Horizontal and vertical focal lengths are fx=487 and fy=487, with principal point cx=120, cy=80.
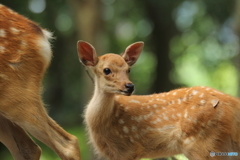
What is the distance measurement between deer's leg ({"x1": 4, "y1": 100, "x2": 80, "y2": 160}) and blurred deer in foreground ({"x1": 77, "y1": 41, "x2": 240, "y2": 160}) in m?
0.29

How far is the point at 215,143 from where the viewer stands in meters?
3.89

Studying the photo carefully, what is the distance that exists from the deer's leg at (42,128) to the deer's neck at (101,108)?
1.25 feet

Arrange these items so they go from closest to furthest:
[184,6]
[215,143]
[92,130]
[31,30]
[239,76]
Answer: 1. [215,143]
2. [92,130]
3. [31,30]
4. [239,76]
5. [184,6]

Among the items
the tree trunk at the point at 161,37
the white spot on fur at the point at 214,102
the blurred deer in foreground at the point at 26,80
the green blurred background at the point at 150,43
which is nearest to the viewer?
the white spot on fur at the point at 214,102

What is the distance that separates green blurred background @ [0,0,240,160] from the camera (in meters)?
13.4

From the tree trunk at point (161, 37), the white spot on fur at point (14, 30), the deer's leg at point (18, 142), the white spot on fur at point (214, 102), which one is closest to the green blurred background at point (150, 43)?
the tree trunk at point (161, 37)

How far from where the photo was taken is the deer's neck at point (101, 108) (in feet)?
14.2

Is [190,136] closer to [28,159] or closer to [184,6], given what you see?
[28,159]

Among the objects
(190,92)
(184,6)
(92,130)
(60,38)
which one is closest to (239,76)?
(190,92)

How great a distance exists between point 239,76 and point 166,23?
7283 millimetres

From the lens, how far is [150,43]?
53.1ft

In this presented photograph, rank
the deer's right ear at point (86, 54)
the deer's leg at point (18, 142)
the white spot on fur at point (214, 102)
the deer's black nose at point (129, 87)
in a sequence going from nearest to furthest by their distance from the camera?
1. the deer's black nose at point (129, 87)
2. the white spot on fur at point (214, 102)
3. the deer's right ear at point (86, 54)
4. the deer's leg at point (18, 142)

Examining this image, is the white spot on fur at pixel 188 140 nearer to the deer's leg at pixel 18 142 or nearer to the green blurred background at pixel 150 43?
the deer's leg at pixel 18 142

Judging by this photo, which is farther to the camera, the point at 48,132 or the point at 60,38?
the point at 60,38
